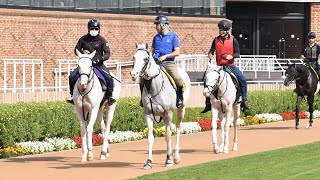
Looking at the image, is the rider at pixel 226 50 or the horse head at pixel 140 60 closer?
the horse head at pixel 140 60

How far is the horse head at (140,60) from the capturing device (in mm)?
16658

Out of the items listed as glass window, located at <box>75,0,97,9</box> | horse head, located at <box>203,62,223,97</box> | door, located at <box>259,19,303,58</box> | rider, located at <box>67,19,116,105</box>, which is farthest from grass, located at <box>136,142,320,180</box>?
door, located at <box>259,19,303,58</box>

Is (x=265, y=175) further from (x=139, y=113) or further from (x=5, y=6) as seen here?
(x=5, y=6)

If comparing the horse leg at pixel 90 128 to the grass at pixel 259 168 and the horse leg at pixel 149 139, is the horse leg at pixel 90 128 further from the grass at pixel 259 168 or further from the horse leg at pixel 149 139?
the grass at pixel 259 168

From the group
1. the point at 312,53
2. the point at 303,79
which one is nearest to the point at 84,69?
the point at 303,79

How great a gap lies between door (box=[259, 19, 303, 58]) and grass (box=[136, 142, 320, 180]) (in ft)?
124

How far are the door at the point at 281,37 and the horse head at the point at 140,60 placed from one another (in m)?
40.3

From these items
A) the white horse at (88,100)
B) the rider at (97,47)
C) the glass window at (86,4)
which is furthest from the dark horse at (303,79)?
the glass window at (86,4)

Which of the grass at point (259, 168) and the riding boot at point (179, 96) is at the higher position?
the riding boot at point (179, 96)

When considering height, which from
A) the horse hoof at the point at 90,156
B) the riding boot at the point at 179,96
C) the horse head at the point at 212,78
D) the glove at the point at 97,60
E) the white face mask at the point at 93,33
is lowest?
the horse hoof at the point at 90,156

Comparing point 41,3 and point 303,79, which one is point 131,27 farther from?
point 303,79

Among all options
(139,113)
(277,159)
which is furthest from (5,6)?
(277,159)

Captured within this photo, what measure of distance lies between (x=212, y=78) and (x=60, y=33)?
20210 mm

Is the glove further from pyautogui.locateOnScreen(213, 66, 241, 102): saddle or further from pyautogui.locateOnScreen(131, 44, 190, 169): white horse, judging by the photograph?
pyautogui.locateOnScreen(213, 66, 241, 102): saddle
